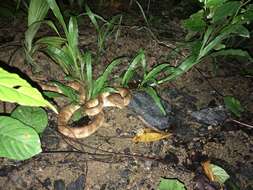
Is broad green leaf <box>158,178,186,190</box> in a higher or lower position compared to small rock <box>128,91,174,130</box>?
lower

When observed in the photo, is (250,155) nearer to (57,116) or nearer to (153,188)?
(153,188)

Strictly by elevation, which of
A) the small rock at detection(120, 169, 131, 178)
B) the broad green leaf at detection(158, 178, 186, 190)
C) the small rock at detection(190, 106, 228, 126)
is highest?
the small rock at detection(190, 106, 228, 126)

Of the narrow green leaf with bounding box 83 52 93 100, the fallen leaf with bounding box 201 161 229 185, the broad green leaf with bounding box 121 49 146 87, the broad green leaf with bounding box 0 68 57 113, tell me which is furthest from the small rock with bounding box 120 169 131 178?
the broad green leaf with bounding box 0 68 57 113

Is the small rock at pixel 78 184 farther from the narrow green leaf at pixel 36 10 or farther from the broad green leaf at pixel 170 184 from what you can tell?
the narrow green leaf at pixel 36 10

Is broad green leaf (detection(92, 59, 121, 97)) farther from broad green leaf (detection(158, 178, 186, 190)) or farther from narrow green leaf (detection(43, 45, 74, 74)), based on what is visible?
broad green leaf (detection(158, 178, 186, 190))

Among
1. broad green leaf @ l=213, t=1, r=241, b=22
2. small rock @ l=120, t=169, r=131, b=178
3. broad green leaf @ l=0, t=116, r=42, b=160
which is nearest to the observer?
broad green leaf @ l=0, t=116, r=42, b=160

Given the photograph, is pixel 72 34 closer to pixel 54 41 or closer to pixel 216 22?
pixel 54 41
